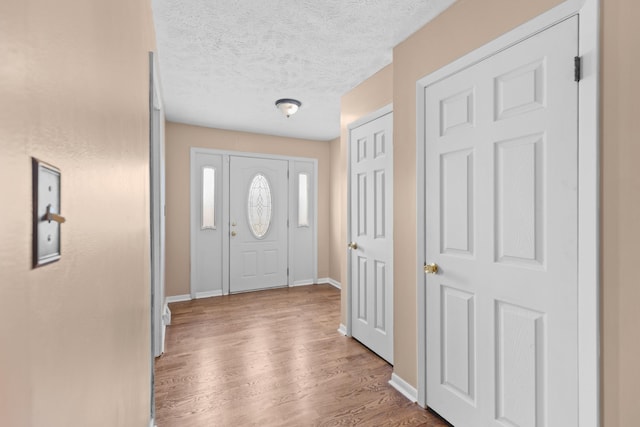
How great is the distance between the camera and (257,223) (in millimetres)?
4879

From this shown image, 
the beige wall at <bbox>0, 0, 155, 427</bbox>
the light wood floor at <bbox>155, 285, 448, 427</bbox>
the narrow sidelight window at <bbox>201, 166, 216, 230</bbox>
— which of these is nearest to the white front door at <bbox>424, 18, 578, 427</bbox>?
the light wood floor at <bbox>155, 285, 448, 427</bbox>

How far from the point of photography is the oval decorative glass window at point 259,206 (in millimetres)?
4828

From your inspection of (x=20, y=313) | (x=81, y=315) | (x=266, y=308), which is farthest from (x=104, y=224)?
(x=266, y=308)

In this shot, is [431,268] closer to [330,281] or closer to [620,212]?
[620,212]

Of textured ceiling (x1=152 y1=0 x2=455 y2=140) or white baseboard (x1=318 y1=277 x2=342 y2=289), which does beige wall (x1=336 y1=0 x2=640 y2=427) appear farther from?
white baseboard (x1=318 y1=277 x2=342 y2=289)

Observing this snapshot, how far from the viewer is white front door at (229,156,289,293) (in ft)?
15.4

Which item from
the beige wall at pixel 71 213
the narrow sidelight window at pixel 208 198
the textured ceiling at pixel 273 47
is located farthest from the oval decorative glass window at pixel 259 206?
the beige wall at pixel 71 213

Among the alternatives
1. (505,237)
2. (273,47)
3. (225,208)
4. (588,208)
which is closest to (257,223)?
(225,208)

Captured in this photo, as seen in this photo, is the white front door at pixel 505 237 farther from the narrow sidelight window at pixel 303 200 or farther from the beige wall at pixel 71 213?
the narrow sidelight window at pixel 303 200

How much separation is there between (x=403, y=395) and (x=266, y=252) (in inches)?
124

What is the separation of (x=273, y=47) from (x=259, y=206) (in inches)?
113

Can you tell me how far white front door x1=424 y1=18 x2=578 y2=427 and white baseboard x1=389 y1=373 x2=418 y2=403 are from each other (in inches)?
4.5

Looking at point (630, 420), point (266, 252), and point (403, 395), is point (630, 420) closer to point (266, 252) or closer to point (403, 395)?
point (403, 395)

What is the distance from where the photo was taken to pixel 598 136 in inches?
46.7
